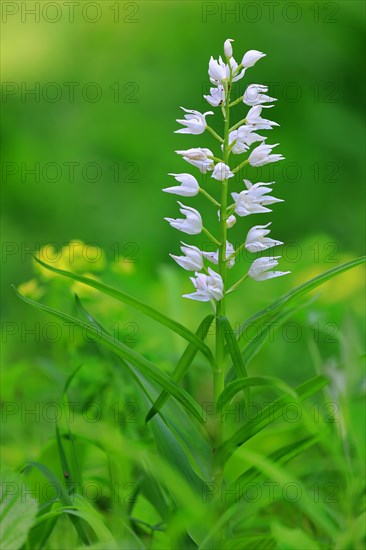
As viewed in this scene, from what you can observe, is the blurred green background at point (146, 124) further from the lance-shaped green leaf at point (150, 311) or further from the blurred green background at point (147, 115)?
the lance-shaped green leaf at point (150, 311)

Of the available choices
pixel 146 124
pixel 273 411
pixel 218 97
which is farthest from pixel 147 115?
pixel 273 411

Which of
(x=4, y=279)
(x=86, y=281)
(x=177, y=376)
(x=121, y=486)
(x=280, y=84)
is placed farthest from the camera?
(x=280, y=84)

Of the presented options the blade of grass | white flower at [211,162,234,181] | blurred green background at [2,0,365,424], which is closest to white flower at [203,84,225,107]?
white flower at [211,162,234,181]

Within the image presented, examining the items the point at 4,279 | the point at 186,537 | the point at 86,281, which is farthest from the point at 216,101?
the point at 4,279

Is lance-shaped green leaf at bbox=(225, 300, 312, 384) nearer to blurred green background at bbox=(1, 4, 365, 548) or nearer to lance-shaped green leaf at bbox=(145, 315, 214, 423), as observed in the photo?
lance-shaped green leaf at bbox=(145, 315, 214, 423)

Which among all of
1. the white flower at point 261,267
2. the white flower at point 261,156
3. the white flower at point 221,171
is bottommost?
the white flower at point 261,267

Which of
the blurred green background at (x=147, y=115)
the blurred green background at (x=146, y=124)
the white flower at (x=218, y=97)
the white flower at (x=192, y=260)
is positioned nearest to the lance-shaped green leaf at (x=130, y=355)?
the white flower at (x=192, y=260)

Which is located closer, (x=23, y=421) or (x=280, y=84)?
(x=23, y=421)

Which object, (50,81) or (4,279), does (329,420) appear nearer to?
(4,279)
